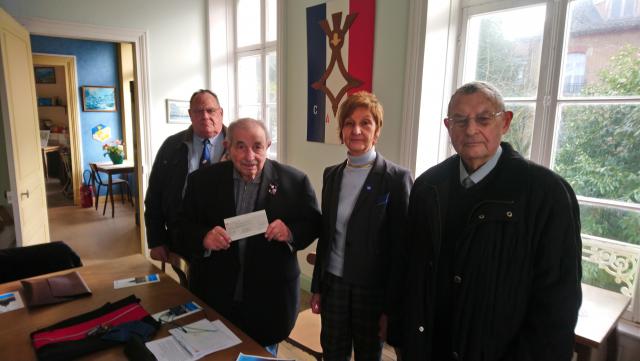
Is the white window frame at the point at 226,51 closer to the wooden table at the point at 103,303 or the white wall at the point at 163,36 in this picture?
the white wall at the point at 163,36

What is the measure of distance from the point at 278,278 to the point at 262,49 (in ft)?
10.3

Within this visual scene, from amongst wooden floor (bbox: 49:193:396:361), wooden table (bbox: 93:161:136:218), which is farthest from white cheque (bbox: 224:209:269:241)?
wooden table (bbox: 93:161:136:218)

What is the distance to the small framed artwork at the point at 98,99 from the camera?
6910 mm

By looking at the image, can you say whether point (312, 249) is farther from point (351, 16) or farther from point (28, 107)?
point (28, 107)

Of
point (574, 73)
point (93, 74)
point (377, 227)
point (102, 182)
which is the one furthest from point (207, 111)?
point (93, 74)

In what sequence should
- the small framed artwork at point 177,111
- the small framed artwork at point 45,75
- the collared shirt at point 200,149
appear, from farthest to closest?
the small framed artwork at point 45,75 → the small framed artwork at point 177,111 → the collared shirt at point 200,149

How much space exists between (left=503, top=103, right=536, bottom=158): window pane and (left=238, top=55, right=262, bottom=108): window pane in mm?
2718

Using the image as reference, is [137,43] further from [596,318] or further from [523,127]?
[596,318]

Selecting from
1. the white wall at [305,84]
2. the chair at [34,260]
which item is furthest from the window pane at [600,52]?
the chair at [34,260]

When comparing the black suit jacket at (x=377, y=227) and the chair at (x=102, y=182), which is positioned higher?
the black suit jacket at (x=377, y=227)

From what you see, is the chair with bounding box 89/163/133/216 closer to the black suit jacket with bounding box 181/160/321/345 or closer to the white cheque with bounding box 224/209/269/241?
the black suit jacket with bounding box 181/160/321/345

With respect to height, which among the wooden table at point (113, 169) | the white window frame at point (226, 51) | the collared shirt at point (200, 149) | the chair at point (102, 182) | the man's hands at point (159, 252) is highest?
the white window frame at point (226, 51)

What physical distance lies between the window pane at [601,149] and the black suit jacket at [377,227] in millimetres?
1120

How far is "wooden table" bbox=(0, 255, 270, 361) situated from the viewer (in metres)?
1.26
